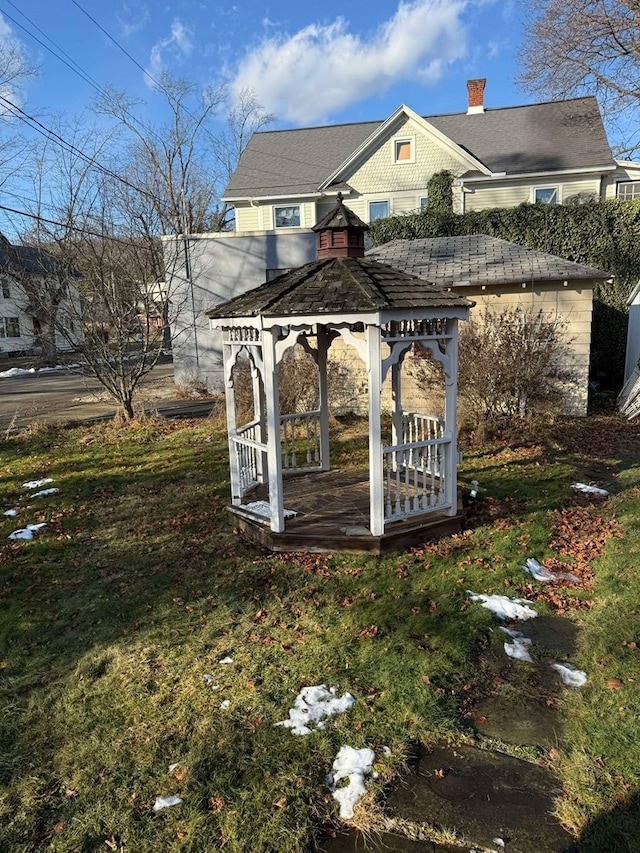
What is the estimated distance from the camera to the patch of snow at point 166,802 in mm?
2975

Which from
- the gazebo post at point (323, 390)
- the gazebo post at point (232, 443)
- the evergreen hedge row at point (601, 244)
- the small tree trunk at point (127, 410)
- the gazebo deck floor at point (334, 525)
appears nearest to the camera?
the gazebo deck floor at point (334, 525)

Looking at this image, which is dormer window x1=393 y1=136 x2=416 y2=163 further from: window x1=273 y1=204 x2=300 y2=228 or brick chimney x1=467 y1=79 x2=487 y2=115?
brick chimney x1=467 y1=79 x2=487 y2=115

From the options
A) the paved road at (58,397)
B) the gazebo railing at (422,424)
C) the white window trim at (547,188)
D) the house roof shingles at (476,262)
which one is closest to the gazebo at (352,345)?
the gazebo railing at (422,424)

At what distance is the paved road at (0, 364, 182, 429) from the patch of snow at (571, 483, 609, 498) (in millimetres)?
10851

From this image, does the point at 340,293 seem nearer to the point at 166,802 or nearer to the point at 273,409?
the point at 273,409

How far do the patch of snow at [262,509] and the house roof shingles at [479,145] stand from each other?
64.6ft

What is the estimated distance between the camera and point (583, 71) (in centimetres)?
1853

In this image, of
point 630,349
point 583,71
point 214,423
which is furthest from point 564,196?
point 214,423

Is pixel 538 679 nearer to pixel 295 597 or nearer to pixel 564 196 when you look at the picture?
Answer: pixel 295 597

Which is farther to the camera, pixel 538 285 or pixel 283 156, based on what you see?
pixel 283 156

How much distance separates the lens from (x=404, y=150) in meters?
23.0

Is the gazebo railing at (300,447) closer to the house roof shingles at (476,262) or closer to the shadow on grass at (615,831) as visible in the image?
the house roof shingles at (476,262)

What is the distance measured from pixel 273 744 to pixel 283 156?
27.3 meters

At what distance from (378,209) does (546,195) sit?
6677mm
